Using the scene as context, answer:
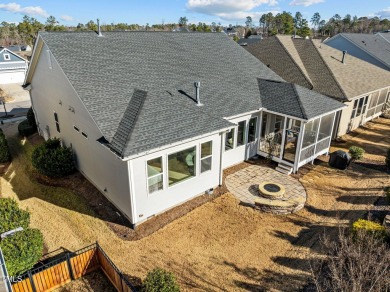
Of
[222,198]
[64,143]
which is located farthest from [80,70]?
[222,198]

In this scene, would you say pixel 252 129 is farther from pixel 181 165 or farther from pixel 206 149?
pixel 181 165

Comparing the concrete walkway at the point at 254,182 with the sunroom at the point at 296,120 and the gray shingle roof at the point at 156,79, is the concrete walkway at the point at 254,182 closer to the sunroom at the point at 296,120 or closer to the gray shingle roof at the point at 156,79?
the sunroom at the point at 296,120

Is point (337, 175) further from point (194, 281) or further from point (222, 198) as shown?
point (194, 281)

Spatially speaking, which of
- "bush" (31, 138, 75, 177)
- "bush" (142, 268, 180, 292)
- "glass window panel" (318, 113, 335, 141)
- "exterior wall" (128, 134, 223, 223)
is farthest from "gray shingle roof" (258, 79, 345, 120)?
→ "bush" (31, 138, 75, 177)

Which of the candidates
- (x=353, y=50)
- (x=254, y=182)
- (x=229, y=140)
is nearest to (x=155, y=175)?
(x=229, y=140)

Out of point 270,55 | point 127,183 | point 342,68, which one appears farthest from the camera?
point 270,55
